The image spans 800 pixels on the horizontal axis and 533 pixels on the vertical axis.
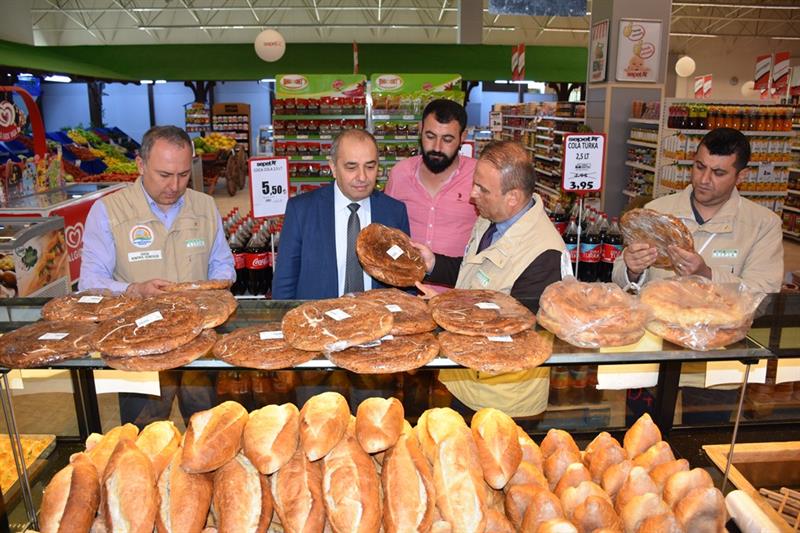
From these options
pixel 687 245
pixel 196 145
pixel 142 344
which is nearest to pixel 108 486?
pixel 142 344

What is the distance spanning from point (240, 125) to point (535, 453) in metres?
20.5

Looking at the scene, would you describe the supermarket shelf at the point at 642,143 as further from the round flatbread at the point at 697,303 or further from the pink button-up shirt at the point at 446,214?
the round flatbread at the point at 697,303

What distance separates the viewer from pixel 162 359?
1.34 m

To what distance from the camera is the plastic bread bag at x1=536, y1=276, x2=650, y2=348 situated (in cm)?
144

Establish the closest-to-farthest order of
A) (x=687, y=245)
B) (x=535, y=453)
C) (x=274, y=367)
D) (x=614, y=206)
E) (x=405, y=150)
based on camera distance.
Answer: (x=274, y=367)
(x=535, y=453)
(x=687, y=245)
(x=405, y=150)
(x=614, y=206)

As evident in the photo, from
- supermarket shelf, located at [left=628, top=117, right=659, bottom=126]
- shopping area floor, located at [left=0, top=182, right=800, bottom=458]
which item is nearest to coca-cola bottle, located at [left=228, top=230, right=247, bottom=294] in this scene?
shopping area floor, located at [left=0, top=182, right=800, bottom=458]

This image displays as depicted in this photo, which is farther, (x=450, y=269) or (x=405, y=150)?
(x=405, y=150)

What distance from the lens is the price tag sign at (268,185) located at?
14.3 ft

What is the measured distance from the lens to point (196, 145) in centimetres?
1587

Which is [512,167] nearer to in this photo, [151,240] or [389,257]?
[389,257]

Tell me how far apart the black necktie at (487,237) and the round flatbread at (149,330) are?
1306 mm

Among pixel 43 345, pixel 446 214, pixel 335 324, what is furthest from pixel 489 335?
pixel 446 214

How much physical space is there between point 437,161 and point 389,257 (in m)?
1.59

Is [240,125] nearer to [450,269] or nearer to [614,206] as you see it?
[614,206]
